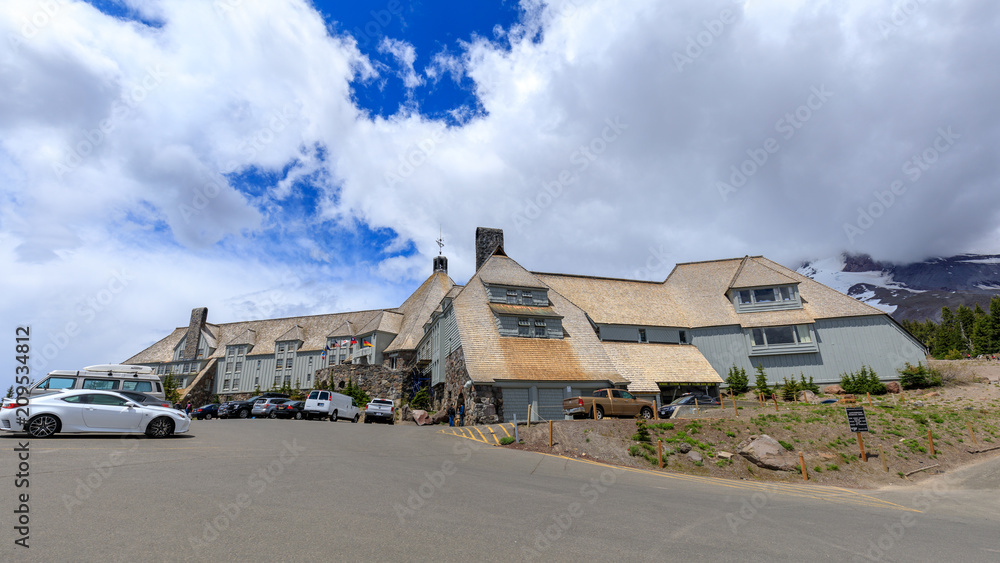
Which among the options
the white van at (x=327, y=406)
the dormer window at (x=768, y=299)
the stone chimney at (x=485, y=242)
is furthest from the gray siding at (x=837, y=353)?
the white van at (x=327, y=406)

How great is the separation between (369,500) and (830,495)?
1354 cm

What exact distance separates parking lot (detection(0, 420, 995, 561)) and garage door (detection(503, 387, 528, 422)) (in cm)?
1422

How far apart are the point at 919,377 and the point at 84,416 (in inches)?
1823

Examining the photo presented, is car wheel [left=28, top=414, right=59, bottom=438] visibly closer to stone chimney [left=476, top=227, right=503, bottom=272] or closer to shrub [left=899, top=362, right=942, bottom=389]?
stone chimney [left=476, top=227, right=503, bottom=272]

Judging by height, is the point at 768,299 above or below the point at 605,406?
above

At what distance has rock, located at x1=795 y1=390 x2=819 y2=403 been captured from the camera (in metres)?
33.4

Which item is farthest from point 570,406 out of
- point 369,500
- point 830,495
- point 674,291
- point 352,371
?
point 352,371

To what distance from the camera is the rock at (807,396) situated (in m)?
33.4

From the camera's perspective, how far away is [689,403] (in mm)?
30484

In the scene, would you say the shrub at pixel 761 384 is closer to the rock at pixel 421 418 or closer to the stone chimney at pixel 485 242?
the stone chimney at pixel 485 242

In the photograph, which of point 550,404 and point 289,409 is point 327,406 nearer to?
point 289,409

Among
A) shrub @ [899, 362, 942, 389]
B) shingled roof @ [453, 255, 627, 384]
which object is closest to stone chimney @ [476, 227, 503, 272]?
shingled roof @ [453, 255, 627, 384]

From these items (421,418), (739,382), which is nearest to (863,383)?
(739,382)

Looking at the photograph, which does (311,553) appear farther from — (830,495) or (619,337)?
(619,337)
